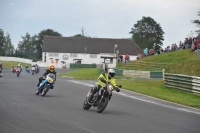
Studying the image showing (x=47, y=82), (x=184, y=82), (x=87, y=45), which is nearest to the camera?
(x=47, y=82)

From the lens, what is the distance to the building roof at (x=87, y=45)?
112 meters

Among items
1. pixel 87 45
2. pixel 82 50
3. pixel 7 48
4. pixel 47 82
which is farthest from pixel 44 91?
pixel 7 48

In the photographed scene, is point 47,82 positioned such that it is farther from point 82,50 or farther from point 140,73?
point 82,50

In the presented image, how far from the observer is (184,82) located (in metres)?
30.5

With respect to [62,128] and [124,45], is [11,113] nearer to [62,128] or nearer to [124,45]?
[62,128]

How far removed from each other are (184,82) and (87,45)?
84191 mm

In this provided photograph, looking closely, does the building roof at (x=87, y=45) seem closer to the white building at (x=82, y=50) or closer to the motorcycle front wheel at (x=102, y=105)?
the white building at (x=82, y=50)

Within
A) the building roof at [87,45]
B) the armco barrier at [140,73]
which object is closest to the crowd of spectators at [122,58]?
the armco barrier at [140,73]

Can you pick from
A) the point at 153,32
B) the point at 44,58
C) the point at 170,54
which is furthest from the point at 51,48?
the point at 170,54

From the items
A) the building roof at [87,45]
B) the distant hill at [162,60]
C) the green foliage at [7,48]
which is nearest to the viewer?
the distant hill at [162,60]

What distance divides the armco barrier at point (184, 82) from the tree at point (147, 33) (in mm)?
91818

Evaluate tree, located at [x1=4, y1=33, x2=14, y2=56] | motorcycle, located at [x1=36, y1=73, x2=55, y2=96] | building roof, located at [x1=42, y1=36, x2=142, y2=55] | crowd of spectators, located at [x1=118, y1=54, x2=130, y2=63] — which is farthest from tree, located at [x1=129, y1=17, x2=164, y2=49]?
motorcycle, located at [x1=36, y1=73, x2=55, y2=96]

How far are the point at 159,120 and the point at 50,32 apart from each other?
466 feet

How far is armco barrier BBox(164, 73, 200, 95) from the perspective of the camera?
92.9 ft
